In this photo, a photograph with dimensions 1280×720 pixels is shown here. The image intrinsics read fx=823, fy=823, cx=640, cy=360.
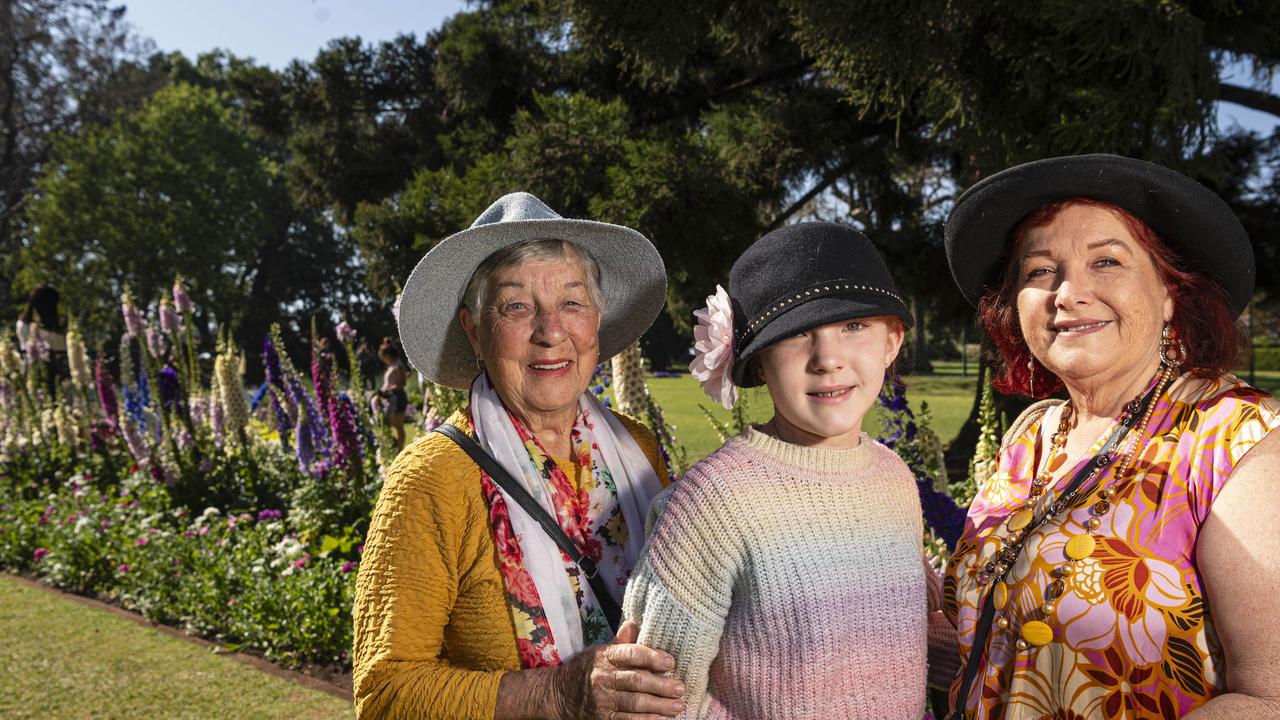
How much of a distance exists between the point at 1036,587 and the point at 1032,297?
0.56 meters

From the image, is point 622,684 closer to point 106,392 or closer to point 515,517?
point 515,517

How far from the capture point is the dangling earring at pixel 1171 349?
1583mm

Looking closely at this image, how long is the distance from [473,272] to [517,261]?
5.9 inches

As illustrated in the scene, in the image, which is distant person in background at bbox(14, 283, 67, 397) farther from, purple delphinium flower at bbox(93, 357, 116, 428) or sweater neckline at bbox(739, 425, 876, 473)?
sweater neckline at bbox(739, 425, 876, 473)

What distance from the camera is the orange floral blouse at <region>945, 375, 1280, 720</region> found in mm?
1357

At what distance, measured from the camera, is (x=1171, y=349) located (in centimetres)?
160

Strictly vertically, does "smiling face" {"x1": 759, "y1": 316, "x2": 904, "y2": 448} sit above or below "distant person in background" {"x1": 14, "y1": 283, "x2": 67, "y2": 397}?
below

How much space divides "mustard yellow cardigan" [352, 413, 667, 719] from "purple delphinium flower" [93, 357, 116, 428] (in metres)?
7.53

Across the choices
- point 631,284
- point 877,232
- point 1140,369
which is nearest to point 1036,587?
point 1140,369

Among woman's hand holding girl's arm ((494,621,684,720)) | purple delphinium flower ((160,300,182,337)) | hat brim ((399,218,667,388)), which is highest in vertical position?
purple delphinium flower ((160,300,182,337))

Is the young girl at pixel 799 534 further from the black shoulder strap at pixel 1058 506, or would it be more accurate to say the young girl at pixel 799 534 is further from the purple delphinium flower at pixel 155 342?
the purple delphinium flower at pixel 155 342

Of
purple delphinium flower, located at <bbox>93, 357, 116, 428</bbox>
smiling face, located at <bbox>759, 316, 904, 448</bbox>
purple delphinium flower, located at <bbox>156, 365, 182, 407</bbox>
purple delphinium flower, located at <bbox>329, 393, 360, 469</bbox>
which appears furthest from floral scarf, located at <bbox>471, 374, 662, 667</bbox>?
purple delphinium flower, located at <bbox>93, 357, 116, 428</bbox>

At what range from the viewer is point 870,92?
6141mm

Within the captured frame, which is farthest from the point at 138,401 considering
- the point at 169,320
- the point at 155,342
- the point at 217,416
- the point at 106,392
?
the point at 169,320
